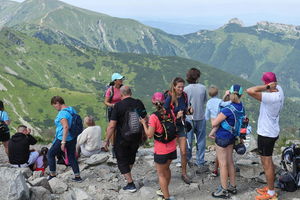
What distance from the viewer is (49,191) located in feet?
23.9

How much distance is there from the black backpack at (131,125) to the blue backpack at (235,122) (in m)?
1.91

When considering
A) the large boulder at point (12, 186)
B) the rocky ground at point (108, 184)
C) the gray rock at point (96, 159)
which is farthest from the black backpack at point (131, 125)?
the gray rock at point (96, 159)

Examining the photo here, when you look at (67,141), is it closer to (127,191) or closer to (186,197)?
(127,191)

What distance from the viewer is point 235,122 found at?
7.18 meters

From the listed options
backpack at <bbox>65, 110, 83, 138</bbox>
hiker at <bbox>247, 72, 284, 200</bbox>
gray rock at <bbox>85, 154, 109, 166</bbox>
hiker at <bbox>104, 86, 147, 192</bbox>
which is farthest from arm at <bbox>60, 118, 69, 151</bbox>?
hiker at <bbox>247, 72, 284, 200</bbox>

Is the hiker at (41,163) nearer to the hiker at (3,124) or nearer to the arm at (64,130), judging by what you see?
the hiker at (3,124)

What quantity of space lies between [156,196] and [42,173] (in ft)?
12.8

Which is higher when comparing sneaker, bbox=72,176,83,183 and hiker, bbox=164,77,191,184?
hiker, bbox=164,77,191,184

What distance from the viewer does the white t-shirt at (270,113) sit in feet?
21.9

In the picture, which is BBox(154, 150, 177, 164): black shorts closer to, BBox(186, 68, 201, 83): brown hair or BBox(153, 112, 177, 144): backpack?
BBox(153, 112, 177, 144): backpack

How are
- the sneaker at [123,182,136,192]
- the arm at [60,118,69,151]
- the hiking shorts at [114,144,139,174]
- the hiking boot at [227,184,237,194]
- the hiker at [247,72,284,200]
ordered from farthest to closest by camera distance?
1. the arm at [60,118,69,151]
2. the sneaker at [123,182,136,192]
3. the hiking shorts at [114,144,139,174]
4. the hiking boot at [227,184,237,194]
5. the hiker at [247,72,284,200]

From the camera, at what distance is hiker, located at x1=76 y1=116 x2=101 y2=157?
10.7 m

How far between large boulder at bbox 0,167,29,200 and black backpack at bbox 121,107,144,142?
236cm

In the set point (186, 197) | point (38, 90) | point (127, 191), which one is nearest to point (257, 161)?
point (186, 197)
